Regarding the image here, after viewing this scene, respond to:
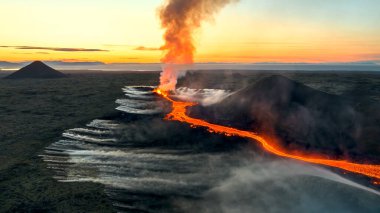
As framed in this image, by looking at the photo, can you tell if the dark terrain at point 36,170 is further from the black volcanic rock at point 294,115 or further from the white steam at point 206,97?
the black volcanic rock at point 294,115

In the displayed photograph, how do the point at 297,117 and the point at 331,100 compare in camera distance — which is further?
the point at 331,100

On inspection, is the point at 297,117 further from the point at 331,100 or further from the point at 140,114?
the point at 140,114

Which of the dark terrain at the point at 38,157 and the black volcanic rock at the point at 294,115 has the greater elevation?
the black volcanic rock at the point at 294,115

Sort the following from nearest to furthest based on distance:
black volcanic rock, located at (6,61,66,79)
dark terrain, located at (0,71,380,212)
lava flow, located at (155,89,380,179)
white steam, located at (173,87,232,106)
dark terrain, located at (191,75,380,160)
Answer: dark terrain, located at (0,71,380,212) → lava flow, located at (155,89,380,179) → dark terrain, located at (191,75,380,160) → white steam, located at (173,87,232,106) → black volcanic rock, located at (6,61,66,79)

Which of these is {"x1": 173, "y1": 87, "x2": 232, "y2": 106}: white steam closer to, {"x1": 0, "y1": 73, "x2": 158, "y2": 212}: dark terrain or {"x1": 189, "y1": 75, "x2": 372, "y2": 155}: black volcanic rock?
{"x1": 189, "y1": 75, "x2": 372, "y2": 155}: black volcanic rock

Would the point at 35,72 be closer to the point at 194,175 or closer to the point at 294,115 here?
the point at 294,115

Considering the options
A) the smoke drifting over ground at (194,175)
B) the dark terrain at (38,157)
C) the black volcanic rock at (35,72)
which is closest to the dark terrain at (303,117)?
the dark terrain at (38,157)

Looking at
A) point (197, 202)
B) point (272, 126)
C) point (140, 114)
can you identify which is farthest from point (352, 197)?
point (140, 114)

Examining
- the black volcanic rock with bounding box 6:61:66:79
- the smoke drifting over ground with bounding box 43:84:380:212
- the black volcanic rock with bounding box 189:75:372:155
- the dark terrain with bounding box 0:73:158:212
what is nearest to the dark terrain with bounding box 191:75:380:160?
the black volcanic rock with bounding box 189:75:372:155

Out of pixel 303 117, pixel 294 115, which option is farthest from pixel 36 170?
pixel 303 117
